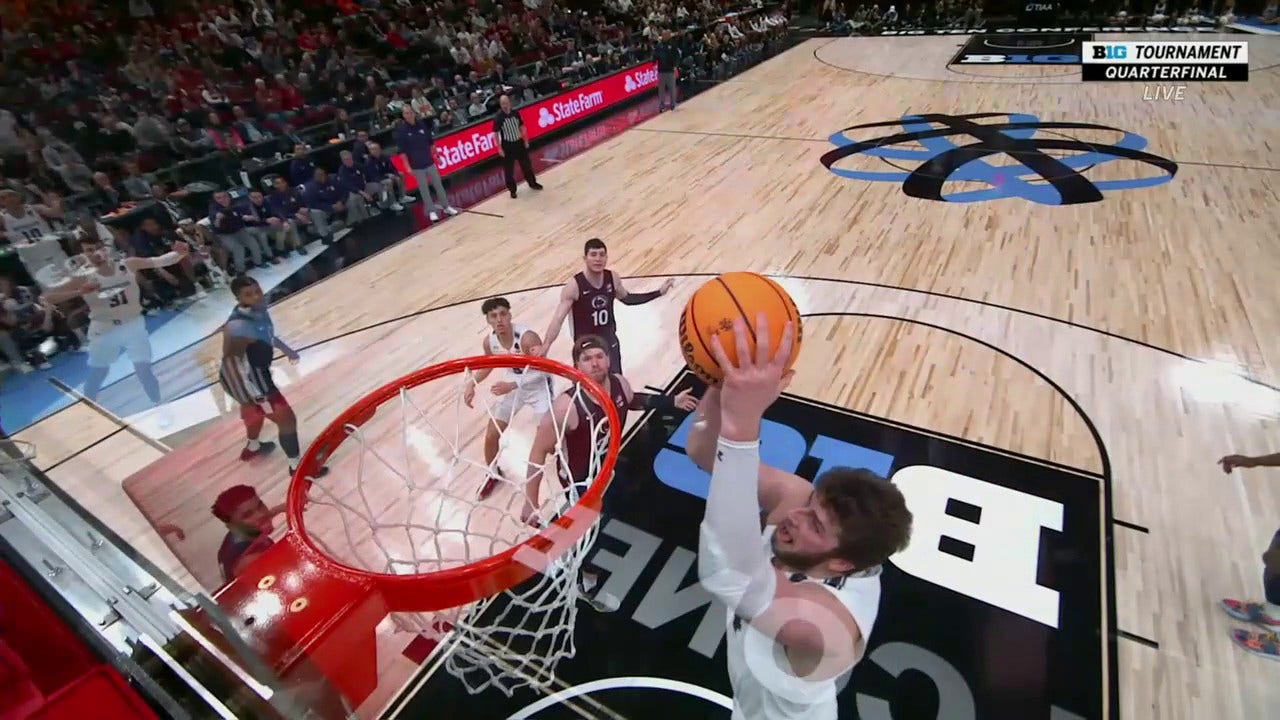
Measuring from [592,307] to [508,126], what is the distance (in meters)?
4.88

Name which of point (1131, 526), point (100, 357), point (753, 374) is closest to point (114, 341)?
point (100, 357)

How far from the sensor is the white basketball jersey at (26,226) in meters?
4.39

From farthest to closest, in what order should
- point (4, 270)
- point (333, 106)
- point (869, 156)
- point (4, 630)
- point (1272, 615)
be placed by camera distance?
point (869, 156)
point (333, 106)
point (4, 270)
point (1272, 615)
point (4, 630)

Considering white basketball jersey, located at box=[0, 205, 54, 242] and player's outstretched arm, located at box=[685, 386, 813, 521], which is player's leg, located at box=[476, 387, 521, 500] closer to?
player's outstretched arm, located at box=[685, 386, 813, 521]

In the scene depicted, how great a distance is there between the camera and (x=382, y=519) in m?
3.40

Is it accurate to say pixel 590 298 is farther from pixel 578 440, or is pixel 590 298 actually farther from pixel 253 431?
pixel 253 431

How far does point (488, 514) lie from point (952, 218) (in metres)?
5.90

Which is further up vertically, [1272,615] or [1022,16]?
[1022,16]

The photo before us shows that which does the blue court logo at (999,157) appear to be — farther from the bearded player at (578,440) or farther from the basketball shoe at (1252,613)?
A: the bearded player at (578,440)

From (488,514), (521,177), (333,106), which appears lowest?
(488,514)

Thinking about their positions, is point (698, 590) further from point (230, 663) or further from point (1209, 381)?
Result: point (1209, 381)

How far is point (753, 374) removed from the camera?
1089 mm

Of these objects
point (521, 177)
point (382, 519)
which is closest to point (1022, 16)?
point (521, 177)

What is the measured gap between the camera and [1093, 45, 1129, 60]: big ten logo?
1345 cm
